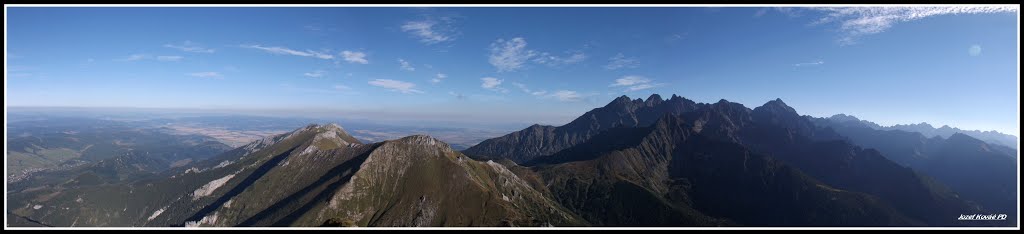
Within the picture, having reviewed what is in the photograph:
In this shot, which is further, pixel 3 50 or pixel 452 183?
pixel 452 183

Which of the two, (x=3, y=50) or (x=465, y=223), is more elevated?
(x=3, y=50)

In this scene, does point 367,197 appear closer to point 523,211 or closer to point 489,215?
point 489,215

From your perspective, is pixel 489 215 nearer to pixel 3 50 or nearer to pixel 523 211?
pixel 523 211

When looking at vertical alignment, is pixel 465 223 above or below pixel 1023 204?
below

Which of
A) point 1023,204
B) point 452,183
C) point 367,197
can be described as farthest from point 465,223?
point 1023,204

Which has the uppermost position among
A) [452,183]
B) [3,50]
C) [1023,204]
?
[3,50]
